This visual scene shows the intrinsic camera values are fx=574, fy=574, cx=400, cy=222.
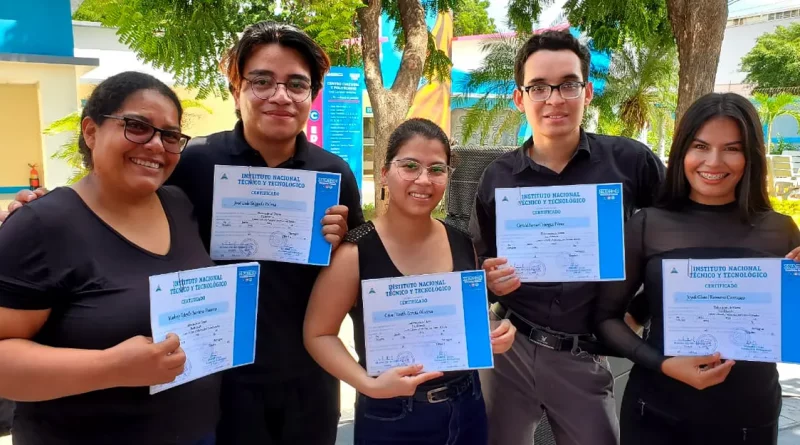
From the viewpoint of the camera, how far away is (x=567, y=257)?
7.36 ft

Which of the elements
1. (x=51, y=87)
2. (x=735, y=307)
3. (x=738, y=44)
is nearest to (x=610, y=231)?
(x=735, y=307)

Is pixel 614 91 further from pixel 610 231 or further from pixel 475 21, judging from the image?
pixel 475 21

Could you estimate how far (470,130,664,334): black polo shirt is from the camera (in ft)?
7.87

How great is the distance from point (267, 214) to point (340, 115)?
8.26 metres

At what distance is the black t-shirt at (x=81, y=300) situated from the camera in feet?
4.92

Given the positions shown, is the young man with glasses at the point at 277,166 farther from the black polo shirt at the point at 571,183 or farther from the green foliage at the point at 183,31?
the green foliage at the point at 183,31

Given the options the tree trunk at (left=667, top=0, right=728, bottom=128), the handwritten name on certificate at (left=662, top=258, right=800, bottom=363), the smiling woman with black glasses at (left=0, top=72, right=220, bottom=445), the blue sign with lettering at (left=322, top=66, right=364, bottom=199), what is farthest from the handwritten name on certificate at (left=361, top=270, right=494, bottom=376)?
the blue sign with lettering at (left=322, top=66, right=364, bottom=199)

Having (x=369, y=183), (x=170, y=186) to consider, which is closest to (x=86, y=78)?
(x=369, y=183)

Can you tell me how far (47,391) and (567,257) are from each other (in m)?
1.76

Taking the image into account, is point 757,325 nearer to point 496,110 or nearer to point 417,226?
point 417,226

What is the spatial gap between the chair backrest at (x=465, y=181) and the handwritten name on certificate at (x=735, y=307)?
72.9 inches

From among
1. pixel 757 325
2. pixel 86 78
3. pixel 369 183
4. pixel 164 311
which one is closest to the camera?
pixel 164 311

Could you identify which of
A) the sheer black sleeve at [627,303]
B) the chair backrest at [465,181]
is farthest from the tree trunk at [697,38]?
the sheer black sleeve at [627,303]

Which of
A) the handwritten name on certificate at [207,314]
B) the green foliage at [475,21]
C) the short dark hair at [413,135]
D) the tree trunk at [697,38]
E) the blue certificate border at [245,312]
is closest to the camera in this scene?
the handwritten name on certificate at [207,314]
